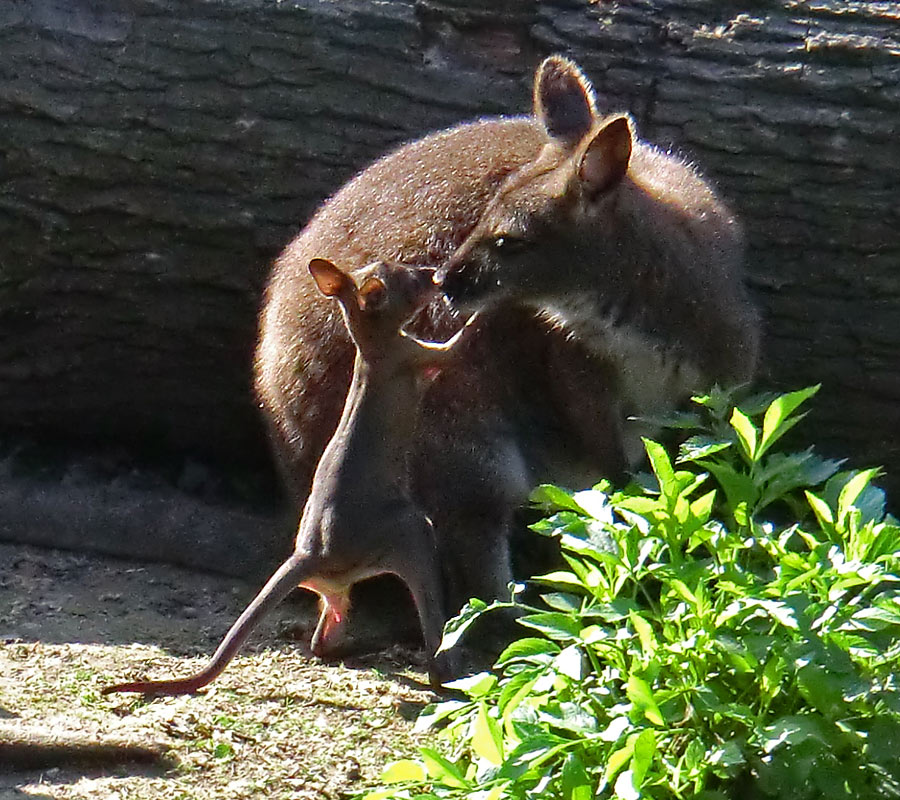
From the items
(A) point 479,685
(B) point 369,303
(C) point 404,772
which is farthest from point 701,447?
(B) point 369,303

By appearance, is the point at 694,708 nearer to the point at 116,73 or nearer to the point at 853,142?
the point at 853,142

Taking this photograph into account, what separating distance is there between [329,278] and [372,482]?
60 centimetres

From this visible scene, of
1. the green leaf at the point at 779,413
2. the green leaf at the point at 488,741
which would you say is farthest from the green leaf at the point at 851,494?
the green leaf at the point at 488,741

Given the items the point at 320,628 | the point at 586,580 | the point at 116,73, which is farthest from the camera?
the point at 116,73

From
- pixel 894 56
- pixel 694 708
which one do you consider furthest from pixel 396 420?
pixel 894 56

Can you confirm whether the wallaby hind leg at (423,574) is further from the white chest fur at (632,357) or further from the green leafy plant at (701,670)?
the white chest fur at (632,357)

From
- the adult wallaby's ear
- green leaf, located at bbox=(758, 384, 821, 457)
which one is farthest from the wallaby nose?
green leaf, located at bbox=(758, 384, 821, 457)

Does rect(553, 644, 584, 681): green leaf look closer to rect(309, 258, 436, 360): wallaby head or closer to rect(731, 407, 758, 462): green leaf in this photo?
rect(731, 407, 758, 462): green leaf

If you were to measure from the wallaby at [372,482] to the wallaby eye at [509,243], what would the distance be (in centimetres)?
34

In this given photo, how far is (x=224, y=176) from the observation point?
17.4 feet

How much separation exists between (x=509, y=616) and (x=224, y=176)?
1926 mm

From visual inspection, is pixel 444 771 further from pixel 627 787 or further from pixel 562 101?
pixel 562 101

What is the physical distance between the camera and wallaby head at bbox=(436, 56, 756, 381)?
4488 mm

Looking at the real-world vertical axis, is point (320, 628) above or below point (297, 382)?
below
